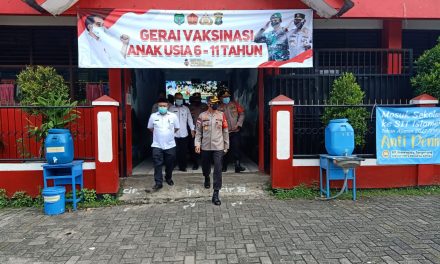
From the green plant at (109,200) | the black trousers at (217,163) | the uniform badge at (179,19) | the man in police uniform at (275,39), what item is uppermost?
the uniform badge at (179,19)

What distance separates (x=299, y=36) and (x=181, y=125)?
2.86 metres

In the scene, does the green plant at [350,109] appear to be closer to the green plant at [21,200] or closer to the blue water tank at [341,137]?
the blue water tank at [341,137]

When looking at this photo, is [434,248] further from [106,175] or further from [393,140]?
[106,175]

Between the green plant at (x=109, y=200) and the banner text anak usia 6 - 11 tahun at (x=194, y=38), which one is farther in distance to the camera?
the banner text anak usia 6 - 11 tahun at (x=194, y=38)

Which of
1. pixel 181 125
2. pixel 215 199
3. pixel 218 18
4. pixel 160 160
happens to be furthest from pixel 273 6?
pixel 215 199

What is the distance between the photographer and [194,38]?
629cm

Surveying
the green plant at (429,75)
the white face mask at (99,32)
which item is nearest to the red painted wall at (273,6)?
the white face mask at (99,32)

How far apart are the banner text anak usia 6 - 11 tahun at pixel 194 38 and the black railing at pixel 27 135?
3.47 ft

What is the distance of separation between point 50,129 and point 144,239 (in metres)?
2.50

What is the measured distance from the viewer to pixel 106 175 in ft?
19.9

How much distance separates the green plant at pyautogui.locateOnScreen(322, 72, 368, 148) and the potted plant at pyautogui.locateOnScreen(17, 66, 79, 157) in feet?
14.7

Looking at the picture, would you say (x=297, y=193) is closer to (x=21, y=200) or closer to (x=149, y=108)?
(x=21, y=200)

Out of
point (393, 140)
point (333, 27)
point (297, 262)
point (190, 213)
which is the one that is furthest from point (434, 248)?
point (333, 27)

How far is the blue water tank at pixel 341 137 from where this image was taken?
5.87 metres
